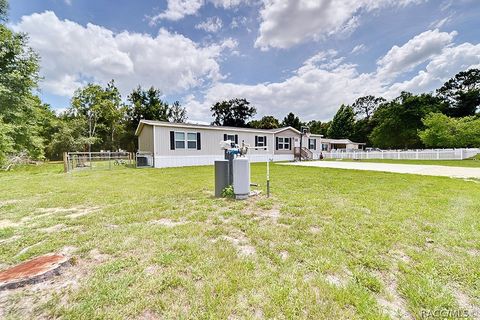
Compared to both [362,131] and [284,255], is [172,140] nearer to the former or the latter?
[284,255]

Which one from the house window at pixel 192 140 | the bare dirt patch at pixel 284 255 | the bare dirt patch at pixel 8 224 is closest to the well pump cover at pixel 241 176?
the bare dirt patch at pixel 284 255

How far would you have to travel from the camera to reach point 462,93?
1185 inches

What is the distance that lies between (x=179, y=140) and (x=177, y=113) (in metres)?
24.1

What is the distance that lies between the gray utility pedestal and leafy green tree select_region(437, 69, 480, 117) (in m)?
40.5

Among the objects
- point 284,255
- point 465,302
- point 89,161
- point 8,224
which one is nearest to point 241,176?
point 284,255

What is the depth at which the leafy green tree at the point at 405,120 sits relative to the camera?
2886 cm

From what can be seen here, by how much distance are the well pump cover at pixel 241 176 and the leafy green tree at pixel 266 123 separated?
35.5 m

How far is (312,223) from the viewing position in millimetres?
3334

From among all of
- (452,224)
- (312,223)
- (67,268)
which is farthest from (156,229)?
(452,224)

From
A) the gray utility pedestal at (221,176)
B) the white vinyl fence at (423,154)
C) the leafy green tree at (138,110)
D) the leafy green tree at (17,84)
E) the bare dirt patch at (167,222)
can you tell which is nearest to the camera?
the bare dirt patch at (167,222)

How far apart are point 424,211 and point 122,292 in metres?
4.98

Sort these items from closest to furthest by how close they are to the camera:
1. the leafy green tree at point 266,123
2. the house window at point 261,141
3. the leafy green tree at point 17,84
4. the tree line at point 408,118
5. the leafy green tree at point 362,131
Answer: the leafy green tree at point 17,84, the house window at point 261,141, the tree line at point 408,118, the leafy green tree at point 266,123, the leafy green tree at point 362,131

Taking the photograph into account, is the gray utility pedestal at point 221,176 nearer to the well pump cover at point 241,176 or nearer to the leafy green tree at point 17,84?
the well pump cover at point 241,176

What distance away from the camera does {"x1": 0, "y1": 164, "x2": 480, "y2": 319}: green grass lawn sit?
5.23 ft
